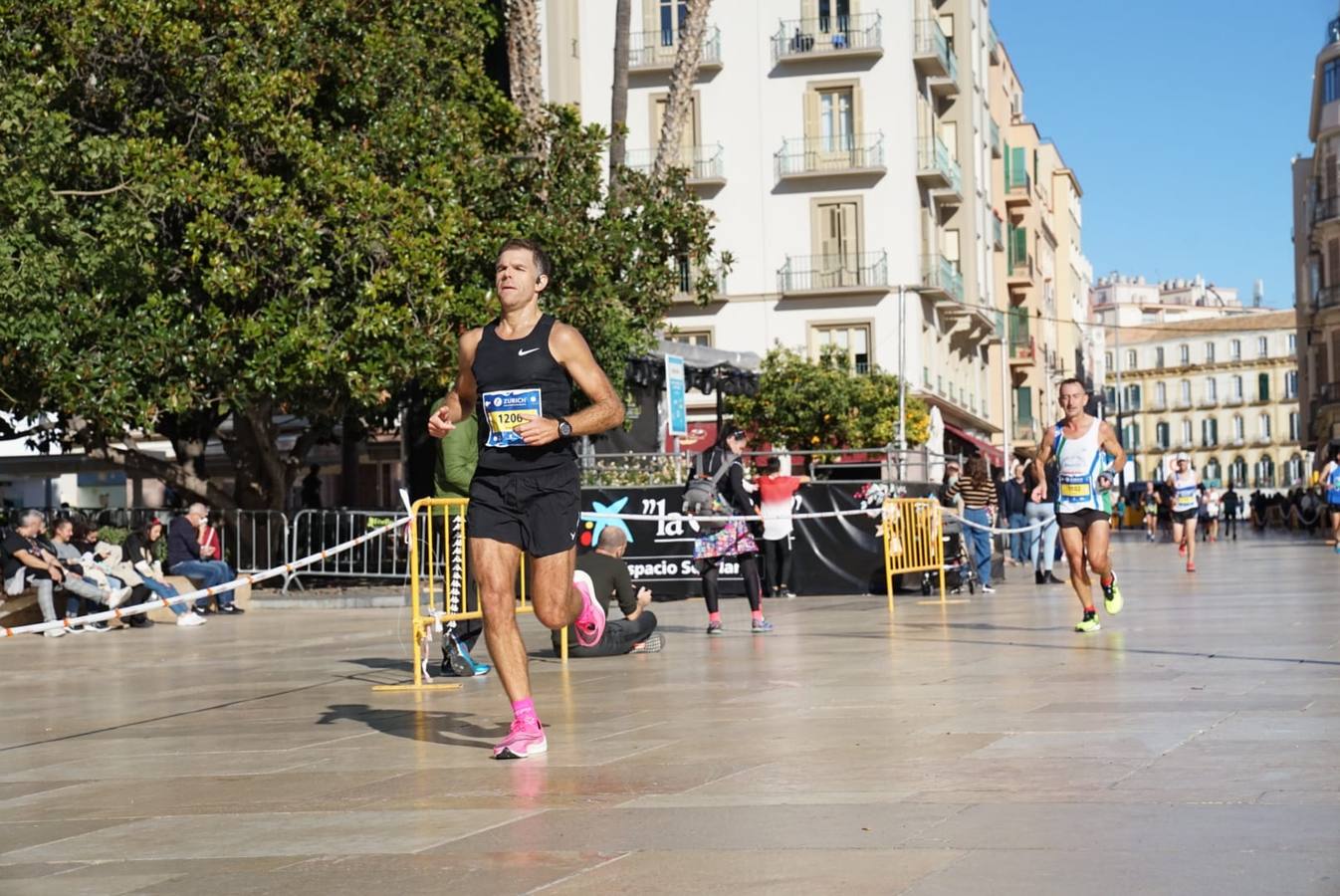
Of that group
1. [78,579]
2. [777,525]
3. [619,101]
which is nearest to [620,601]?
[78,579]

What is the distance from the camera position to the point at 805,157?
177 ft

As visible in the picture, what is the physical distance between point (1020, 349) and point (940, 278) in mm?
21584

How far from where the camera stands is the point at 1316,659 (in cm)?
1080

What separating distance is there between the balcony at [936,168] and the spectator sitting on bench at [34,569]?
38302mm

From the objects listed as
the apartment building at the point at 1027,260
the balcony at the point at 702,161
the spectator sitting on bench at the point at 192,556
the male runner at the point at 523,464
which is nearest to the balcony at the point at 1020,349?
the apartment building at the point at 1027,260

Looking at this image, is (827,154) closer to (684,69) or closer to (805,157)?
(805,157)

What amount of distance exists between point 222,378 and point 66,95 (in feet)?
→ 13.3

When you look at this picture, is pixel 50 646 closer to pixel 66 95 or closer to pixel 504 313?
pixel 66 95

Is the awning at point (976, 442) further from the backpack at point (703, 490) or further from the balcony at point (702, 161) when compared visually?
the backpack at point (703, 490)

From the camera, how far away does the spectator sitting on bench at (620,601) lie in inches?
513

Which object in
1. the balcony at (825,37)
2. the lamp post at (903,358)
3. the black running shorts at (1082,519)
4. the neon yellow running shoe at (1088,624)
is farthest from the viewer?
the balcony at (825,37)

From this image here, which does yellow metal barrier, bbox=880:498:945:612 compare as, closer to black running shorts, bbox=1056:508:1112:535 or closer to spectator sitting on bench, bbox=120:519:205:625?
black running shorts, bbox=1056:508:1112:535

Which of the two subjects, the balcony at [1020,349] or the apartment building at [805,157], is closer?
the apartment building at [805,157]

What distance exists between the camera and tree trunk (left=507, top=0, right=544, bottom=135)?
28312 millimetres
